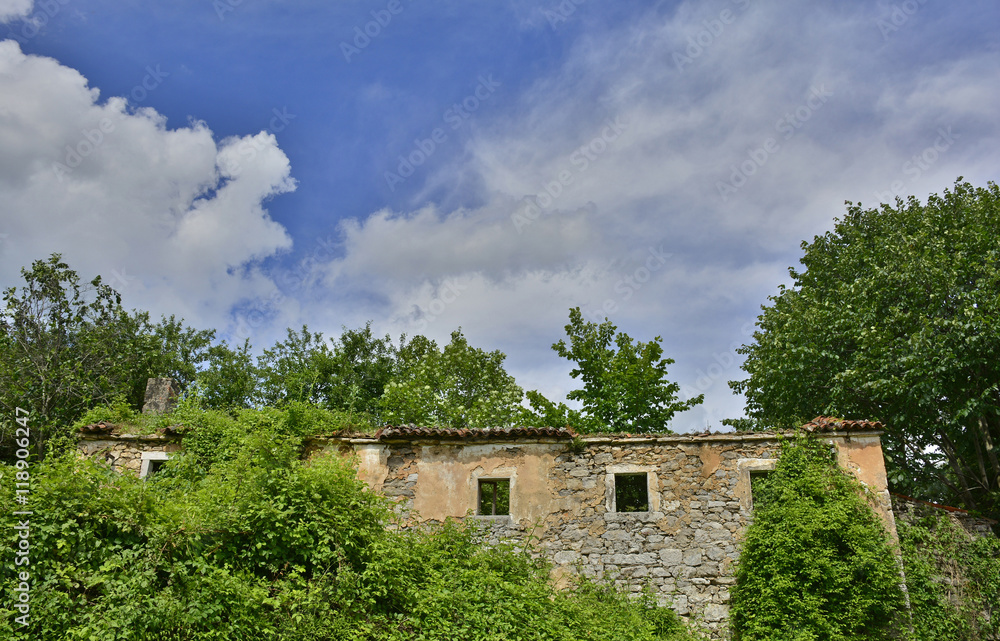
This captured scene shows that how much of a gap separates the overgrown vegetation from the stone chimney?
753 centimetres

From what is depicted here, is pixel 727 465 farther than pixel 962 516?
No

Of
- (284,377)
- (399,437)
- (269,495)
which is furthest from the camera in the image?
(284,377)

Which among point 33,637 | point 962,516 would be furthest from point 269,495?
point 962,516

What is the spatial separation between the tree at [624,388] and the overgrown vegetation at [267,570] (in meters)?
10.8

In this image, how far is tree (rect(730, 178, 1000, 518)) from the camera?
47.9 feet

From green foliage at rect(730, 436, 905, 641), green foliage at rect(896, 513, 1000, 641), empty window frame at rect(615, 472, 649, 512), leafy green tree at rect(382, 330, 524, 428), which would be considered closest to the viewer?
green foliage at rect(730, 436, 905, 641)

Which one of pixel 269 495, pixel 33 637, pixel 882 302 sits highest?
pixel 882 302

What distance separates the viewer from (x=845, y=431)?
11.8m

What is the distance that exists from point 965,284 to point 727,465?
891cm

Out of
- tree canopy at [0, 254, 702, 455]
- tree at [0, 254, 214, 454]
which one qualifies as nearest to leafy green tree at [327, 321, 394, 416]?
tree canopy at [0, 254, 702, 455]

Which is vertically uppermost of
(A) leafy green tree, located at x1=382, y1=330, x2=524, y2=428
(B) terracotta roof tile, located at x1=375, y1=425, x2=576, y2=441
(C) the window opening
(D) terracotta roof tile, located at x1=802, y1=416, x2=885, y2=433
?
(A) leafy green tree, located at x1=382, y1=330, x2=524, y2=428

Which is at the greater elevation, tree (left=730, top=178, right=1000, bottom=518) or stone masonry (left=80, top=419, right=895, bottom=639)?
tree (left=730, top=178, right=1000, bottom=518)

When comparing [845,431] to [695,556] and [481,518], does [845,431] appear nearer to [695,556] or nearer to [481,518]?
[695,556]

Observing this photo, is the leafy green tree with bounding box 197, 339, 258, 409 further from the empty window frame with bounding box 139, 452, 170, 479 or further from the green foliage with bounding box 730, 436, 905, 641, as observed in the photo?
the green foliage with bounding box 730, 436, 905, 641
